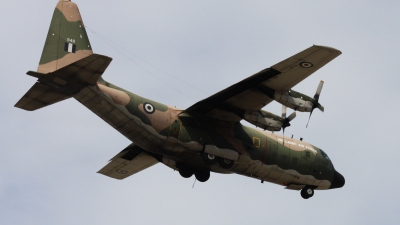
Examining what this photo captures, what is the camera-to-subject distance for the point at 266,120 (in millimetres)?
33625

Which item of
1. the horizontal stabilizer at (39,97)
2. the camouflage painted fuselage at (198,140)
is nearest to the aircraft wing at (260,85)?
the camouflage painted fuselage at (198,140)

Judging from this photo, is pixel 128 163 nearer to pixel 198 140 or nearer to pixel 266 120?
pixel 198 140

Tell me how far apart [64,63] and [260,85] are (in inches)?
331

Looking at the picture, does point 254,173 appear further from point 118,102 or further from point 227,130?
point 118,102

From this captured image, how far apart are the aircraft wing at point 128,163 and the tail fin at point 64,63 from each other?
6.17m

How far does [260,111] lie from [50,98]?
369 inches

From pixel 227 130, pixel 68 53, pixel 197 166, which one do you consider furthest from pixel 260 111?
pixel 68 53

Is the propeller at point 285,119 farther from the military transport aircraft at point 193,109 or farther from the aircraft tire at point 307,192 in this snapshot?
the aircraft tire at point 307,192

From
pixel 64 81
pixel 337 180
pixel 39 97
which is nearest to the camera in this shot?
pixel 64 81

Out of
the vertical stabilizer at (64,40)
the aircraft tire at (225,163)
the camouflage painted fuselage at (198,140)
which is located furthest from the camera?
the aircraft tire at (225,163)

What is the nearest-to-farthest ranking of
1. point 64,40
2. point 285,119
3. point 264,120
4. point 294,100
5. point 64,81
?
point 64,81 < point 64,40 < point 294,100 < point 264,120 < point 285,119

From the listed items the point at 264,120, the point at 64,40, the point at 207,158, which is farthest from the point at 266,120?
the point at 64,40

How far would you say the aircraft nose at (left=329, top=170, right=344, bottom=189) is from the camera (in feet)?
126

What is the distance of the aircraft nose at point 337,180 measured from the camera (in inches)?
1517
